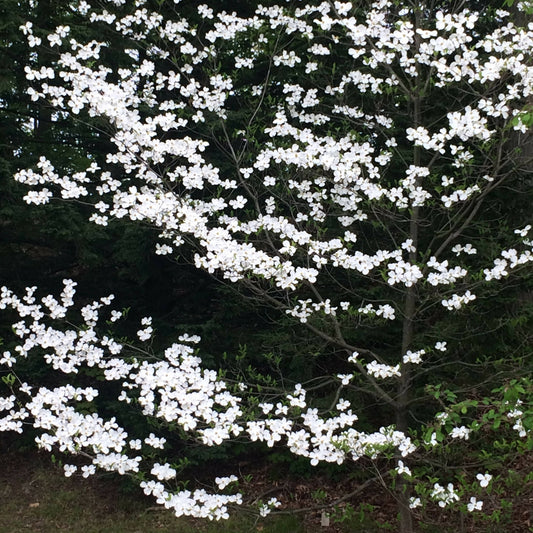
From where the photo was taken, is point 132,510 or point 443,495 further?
point 132,510

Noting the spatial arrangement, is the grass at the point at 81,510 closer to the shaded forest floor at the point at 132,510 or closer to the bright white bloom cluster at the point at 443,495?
the shaded forest floor at the point at 132,510

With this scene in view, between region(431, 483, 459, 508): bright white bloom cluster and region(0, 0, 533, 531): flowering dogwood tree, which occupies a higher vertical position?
region(0, 0, 533, 531): flowering dogwood tree

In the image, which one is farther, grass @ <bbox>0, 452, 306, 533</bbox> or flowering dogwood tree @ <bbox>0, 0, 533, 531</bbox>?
grass @ <bbox>0, 452, 306, 533</bbox>

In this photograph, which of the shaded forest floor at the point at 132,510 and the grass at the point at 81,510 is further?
the grass at the point at 81,510

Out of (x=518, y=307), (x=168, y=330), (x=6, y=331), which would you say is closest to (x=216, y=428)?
(x=168, y=330)

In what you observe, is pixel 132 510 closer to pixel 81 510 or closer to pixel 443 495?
pixel 81 510

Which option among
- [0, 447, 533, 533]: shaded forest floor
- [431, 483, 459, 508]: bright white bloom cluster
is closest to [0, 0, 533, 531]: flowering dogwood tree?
[431, 483, 459, 508]: bright white bloom cluster

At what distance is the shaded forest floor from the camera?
5.18m

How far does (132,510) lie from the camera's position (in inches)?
222

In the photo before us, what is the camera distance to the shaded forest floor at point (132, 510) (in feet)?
17.0

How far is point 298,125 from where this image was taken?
5.20 m

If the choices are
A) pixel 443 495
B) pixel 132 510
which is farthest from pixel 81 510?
pixel 443 495

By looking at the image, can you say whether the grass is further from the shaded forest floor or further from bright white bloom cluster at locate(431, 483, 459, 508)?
bright white bloom cluster at locate(431, 483, 459, 508)

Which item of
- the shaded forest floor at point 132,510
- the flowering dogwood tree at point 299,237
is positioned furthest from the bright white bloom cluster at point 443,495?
the shaded forest floor at point 132,510
